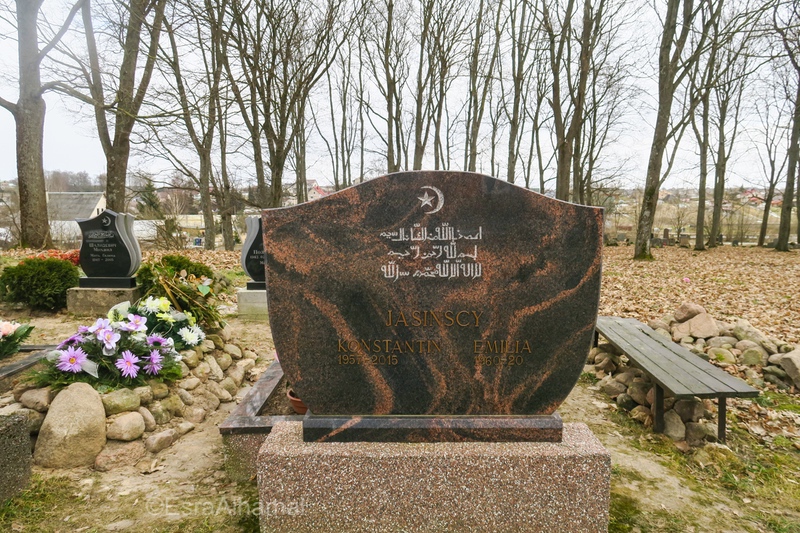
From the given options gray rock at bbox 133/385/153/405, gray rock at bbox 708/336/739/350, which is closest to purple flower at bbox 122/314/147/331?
gray rock at bbox 133/385/153/405

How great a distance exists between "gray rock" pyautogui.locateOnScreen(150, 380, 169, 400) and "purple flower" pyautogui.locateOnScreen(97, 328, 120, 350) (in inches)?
17.8

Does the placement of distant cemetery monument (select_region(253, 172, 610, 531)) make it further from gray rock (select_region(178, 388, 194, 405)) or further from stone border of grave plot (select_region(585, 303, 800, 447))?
stone border of grave plot (select_region(585, 303, 800, 447))

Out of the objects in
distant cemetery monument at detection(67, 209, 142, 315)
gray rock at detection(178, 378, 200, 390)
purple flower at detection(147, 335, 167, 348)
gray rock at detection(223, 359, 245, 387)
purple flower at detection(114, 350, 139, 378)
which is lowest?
gray rock at detection(223, 359, 245, 387)

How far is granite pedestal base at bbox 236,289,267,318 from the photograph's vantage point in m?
7.74

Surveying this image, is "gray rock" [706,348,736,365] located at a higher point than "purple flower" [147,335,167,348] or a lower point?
lower

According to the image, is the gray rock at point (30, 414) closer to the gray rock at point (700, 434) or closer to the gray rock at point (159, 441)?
the gray rock at point (159, 441)

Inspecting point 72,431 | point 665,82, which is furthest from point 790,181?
point 72,431

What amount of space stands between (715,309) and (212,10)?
15.0 metres

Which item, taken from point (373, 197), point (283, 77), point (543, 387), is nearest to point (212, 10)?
point (283, 77)

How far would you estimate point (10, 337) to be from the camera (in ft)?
12.6

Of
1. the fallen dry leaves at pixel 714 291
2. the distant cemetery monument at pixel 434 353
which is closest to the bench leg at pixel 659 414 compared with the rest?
the distant cemetery monument at pixel 434 353

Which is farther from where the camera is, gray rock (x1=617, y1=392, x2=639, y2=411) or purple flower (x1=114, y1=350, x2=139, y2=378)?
gray rock (x1=617, y1=392, x2=639, y2=411)

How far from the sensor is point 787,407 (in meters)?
4.22

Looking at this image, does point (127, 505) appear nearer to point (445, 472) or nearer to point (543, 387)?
point (445, 472)
